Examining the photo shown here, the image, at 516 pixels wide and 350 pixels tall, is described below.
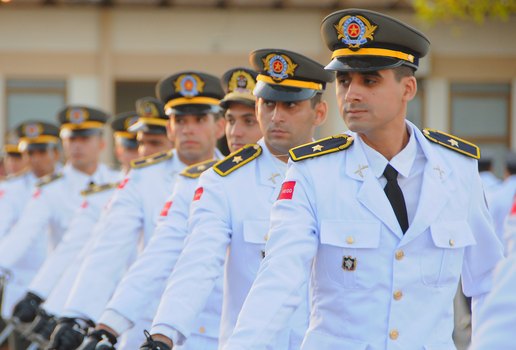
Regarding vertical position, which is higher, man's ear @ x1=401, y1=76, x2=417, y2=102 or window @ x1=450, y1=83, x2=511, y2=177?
window @ x1=450, y1=83, x2=511, y2=177

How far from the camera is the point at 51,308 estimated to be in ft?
26.5

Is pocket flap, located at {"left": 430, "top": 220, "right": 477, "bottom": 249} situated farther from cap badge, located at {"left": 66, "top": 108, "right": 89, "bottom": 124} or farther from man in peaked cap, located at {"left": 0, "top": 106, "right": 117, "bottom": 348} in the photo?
cap badge, located at {"left": 66, "top": 108, "right": 89, "bottom": 124}

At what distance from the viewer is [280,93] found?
18.4 feet

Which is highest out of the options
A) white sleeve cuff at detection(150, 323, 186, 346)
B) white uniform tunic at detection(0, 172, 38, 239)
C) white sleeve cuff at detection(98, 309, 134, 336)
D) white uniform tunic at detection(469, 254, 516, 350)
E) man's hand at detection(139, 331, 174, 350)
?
white uniform tunic at detection(469, 254, 516, 350)

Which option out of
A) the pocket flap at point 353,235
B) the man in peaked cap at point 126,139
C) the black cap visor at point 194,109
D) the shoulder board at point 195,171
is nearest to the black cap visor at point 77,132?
the man in peaked cap at point 126,139

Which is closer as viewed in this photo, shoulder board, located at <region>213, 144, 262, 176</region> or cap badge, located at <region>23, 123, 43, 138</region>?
shoulder board, located at <region>213, 144, 262, 176</region>

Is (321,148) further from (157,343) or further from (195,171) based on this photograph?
(195,171)

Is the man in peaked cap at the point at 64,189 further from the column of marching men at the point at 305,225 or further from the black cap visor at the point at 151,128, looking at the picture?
the column of marching men at the point at 305,225

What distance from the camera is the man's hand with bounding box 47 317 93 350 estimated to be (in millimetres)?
6469

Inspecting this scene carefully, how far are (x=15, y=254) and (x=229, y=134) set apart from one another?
430 cm

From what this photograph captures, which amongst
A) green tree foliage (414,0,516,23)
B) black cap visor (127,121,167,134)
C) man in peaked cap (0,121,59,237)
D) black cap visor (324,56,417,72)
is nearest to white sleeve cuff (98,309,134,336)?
black cap visor (324,56,417,72)

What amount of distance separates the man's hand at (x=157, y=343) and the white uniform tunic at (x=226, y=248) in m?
0.02

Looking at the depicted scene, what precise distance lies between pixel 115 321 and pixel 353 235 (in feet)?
6.59

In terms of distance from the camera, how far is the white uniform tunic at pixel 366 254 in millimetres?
4141
